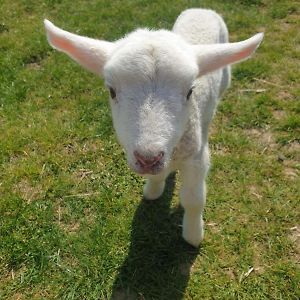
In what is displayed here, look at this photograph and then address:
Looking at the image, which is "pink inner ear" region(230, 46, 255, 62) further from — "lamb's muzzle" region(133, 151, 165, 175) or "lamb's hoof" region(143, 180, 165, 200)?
"lamb's hoof" region(143, 180, 165, 200)

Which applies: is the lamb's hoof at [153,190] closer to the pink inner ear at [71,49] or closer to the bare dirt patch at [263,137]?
the bare dirt patch at [263,137]

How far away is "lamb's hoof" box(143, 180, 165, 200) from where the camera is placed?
13.8 feet

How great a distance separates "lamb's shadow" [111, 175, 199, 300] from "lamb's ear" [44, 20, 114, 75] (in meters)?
1.72

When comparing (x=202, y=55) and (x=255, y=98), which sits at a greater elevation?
(x=202, y=55)

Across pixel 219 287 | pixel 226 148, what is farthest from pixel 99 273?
pixel 226 148

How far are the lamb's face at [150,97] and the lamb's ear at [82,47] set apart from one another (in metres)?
0.27

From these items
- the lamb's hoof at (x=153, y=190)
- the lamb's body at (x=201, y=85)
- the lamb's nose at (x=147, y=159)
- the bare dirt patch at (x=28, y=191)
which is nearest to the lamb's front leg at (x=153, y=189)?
the lamb's hoof at (x=153, y=190)

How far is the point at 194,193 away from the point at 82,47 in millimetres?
1389

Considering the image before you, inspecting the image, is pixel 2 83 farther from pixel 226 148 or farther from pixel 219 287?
pixel 219 287

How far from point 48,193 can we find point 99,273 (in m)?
1.13

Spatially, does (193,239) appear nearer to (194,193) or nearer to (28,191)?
(194,193)

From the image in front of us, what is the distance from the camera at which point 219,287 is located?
3.68 m

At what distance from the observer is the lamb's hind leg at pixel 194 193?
131 inches

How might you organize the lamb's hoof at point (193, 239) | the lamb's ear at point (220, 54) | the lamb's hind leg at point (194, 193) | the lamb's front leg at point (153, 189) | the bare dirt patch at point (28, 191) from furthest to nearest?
the bare dirt patch at point (28, 191), the lamb's front leg at point (153, 189), the lamb's hoof at point (193, 239), the lamb's hind leg at point (194, 193), the lamb's ear at point (220, 54)
